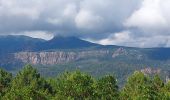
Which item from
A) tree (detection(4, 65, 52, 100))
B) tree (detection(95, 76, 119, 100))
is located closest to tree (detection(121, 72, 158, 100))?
tree (detection(95, 76, 119, 100))

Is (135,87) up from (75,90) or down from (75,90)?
down

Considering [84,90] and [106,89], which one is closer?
[84,90]

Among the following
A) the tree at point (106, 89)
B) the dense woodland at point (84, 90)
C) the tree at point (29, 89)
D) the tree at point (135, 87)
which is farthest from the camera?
the tree at point (135, 87)

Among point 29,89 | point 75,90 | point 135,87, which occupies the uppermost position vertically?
point 29,89

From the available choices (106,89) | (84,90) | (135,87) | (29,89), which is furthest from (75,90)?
(135,87)

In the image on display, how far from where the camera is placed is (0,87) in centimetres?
18462

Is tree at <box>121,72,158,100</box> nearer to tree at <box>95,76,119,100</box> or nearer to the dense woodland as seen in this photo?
the dense woodland

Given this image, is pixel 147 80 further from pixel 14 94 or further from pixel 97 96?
pixel 14 94

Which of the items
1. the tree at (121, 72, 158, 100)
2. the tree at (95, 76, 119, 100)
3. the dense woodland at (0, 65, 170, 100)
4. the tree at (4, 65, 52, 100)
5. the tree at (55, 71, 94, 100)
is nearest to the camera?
the tree at (4, 65, 52, 100)

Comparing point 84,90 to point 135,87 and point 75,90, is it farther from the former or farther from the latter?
point 135,87

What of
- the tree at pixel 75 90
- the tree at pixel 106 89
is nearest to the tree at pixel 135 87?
the tree at pixel 106 89

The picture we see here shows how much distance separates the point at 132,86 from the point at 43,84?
38903 mm

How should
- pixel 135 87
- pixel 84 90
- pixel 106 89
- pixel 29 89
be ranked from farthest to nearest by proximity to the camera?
pixel 135 87
pixel 106 89
pixel 84 90
pixel 29 89

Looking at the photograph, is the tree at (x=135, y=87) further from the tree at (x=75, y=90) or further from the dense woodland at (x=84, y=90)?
the tree at (x=75, y=90)
